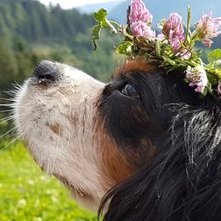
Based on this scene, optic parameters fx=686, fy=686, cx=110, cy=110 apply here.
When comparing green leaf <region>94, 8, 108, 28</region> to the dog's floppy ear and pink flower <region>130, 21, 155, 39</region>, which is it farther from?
the dog's floppy ear

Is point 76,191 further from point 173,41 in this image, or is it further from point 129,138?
point 173,41

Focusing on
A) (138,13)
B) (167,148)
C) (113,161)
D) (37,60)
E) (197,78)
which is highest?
(138,13)

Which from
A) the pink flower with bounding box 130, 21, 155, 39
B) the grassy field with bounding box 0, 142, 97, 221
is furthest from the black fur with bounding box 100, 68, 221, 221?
the grassy field with bounding box 0, 142, 97, 221

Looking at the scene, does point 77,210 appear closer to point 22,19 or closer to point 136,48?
point 136,48

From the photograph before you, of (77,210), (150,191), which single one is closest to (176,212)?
(150,191)

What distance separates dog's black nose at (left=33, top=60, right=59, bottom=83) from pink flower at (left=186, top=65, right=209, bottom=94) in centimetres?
105

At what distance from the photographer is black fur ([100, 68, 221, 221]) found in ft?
9.93

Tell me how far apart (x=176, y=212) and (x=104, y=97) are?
50.5 inches

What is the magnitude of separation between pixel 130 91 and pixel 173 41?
366 millimetres

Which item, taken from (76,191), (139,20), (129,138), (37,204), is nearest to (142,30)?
(139,20)

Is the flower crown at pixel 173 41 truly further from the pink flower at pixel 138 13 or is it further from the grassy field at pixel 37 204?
the grassy field at pixel 37 204

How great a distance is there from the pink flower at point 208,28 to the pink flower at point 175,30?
113mm

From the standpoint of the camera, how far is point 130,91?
384cm

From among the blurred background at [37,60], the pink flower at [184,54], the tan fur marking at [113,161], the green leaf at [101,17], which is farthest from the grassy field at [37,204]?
the pink flower at [184,54]
